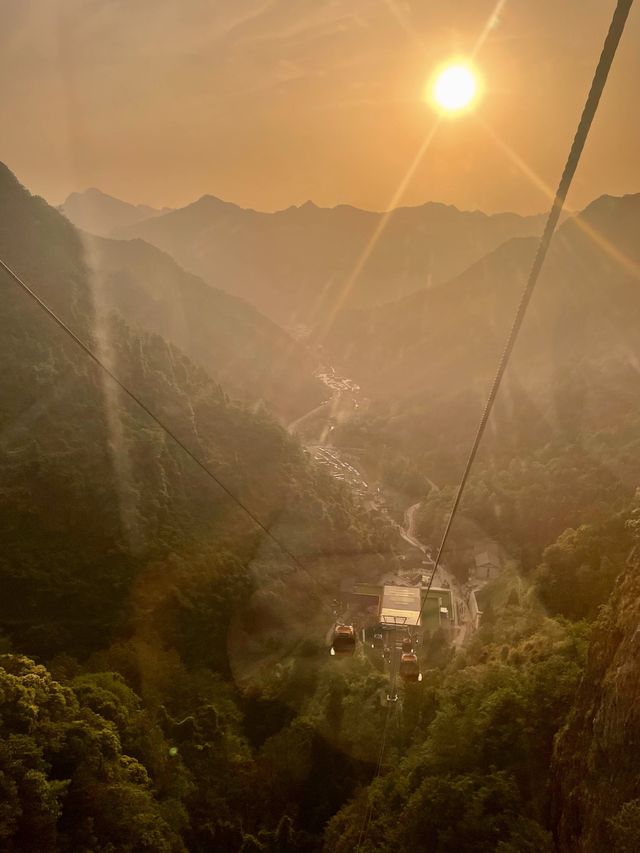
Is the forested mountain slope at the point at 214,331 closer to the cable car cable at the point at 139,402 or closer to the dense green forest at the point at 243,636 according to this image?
the dense green forest at the point at 243,636

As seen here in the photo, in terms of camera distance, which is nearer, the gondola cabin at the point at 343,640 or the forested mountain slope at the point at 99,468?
the gondola cabin at the point at 343,640

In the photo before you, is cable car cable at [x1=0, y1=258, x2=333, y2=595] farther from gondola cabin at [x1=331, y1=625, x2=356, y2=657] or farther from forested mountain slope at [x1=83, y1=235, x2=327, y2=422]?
forested mountain slope at [x1=83, y1=235, x2=327, y2=422]

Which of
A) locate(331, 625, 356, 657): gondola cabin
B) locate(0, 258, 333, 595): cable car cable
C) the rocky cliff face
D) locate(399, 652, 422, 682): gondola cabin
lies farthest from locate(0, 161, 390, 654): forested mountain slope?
the rocky cliff face

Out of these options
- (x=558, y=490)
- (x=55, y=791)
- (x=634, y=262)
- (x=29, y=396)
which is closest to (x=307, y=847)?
(x=55, y=791)

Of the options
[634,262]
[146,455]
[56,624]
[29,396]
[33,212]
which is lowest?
[56,624]

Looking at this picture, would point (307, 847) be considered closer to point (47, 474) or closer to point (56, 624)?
point (56, 624)

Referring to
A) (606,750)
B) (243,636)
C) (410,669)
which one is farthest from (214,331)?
(606,750)

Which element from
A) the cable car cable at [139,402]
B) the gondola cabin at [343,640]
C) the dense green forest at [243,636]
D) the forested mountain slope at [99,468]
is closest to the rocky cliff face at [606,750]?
the dense green forest at [243,636]
